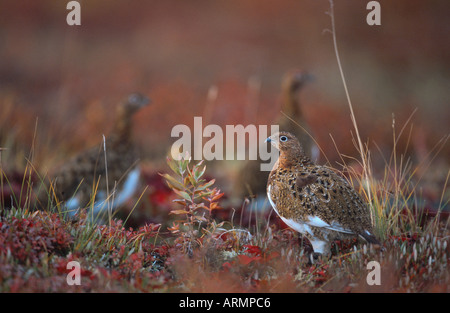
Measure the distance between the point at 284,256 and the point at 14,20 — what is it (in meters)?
8.13

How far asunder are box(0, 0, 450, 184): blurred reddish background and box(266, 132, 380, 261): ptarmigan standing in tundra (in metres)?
3.75

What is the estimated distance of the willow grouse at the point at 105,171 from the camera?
420 cm

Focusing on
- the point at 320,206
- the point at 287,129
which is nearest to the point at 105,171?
the point at 287,129

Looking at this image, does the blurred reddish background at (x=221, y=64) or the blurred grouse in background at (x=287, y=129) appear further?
the blurred reddish background at (x=221, y=64)

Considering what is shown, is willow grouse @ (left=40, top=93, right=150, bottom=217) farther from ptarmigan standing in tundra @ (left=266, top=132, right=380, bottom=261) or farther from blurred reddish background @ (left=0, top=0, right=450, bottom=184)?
blurred reddish background @ (left=0, top=0, right=450, bottom=184)

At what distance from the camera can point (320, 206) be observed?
291cm

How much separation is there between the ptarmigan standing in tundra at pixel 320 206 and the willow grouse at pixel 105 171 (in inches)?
57.6

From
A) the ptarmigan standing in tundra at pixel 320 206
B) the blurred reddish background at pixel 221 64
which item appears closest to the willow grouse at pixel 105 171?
the ptarmigan standing in tundra at pixel 320 206

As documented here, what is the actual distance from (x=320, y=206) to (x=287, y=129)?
2.12 m

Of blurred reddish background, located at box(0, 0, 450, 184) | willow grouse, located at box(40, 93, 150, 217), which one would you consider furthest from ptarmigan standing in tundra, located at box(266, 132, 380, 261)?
blurred reddish background, located at box(0, 0, 450, 184)

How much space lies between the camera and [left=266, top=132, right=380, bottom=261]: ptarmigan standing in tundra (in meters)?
2.88

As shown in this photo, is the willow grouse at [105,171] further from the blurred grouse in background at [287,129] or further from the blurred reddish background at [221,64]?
the blurred reddish background at [221,64]

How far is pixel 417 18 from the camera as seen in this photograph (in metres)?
8.70

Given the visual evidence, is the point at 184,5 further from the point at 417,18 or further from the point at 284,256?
the point at 284,256
